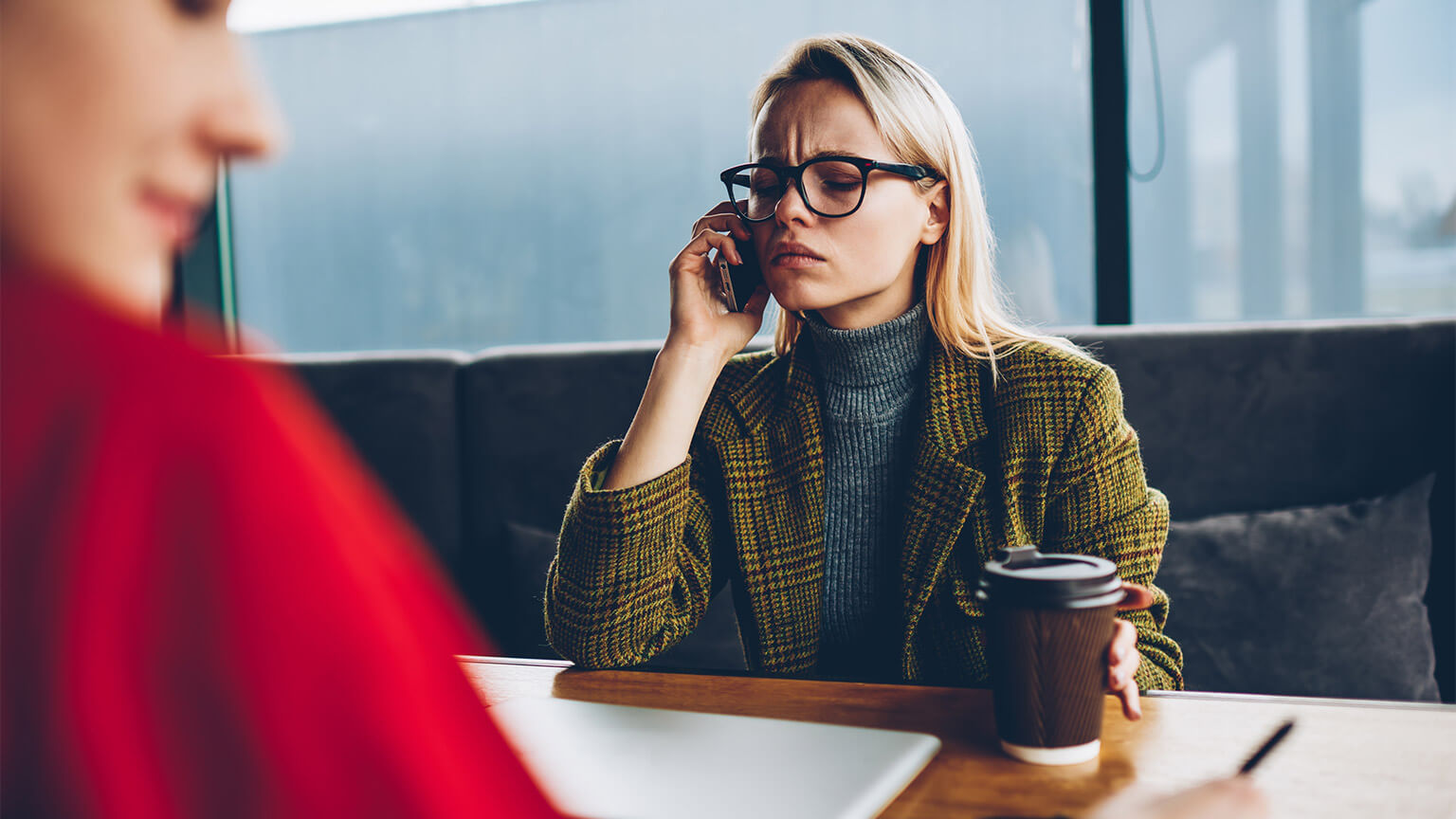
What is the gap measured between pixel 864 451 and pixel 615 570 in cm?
41

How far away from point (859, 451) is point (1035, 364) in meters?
0.25

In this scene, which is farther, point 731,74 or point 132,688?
point 731,74

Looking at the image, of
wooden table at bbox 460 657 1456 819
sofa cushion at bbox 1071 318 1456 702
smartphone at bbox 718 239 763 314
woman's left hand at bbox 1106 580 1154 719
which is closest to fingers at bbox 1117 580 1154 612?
woman's left hand at bbox 1106 580 1154 719

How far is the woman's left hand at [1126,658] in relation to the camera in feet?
2.46

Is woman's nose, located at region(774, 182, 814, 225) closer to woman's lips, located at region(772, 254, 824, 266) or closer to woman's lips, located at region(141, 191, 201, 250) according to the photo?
woman's lips, located at region(772, 254, 824, 266)

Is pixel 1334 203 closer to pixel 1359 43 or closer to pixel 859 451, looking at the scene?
pixel 1359 43

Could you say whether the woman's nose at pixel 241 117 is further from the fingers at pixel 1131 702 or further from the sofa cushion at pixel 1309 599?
the sofa cushion at pixel 1309 599

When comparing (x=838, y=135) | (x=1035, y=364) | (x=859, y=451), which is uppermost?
(x=838, y=135)

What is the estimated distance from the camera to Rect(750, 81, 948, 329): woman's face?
A: 4.29 ft

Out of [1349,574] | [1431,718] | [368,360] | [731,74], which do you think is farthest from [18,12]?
[731,74]

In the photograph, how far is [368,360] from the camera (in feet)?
8.06

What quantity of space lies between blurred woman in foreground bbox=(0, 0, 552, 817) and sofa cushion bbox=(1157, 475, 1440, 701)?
6.14 ft

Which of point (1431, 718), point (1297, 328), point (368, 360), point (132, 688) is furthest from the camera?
point (368, 360)

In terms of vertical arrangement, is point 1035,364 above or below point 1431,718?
above
